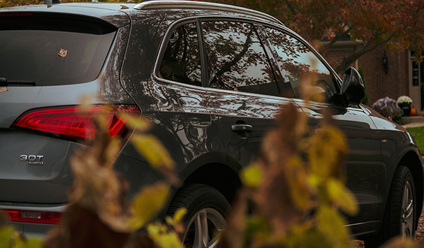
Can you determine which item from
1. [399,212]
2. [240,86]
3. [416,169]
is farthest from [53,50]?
[416,169]

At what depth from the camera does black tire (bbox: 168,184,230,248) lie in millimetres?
3689

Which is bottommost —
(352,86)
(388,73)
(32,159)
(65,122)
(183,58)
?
(388,73)

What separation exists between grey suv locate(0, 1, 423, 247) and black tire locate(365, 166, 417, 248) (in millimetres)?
1504

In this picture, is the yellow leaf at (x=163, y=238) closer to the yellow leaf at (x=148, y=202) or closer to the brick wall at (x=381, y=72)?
the yellow leaf at (x=148, y=202)

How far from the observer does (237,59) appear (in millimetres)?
4520

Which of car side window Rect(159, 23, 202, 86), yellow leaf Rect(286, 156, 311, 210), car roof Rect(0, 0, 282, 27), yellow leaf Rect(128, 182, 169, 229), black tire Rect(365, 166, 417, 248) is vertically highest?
car roof Rect(0, 0, 282, 27)

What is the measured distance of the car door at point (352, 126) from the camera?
505cm

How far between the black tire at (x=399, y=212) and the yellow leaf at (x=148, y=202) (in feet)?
17.2

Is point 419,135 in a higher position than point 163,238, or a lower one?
lower

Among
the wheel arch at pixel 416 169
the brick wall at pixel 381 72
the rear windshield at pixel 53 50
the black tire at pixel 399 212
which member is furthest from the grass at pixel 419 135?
the rear windshield at pixel 53 50

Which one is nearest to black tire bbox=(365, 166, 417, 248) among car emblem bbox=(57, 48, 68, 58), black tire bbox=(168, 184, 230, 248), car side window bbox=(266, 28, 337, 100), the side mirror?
the side mirror

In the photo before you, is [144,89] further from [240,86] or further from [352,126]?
[352,126]

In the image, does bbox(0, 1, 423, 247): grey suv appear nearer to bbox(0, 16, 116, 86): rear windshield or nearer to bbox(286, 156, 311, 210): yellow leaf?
bbox(0, 16, 116, 86): rear windshield

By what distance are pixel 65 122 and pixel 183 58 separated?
→ 98 centimetres
